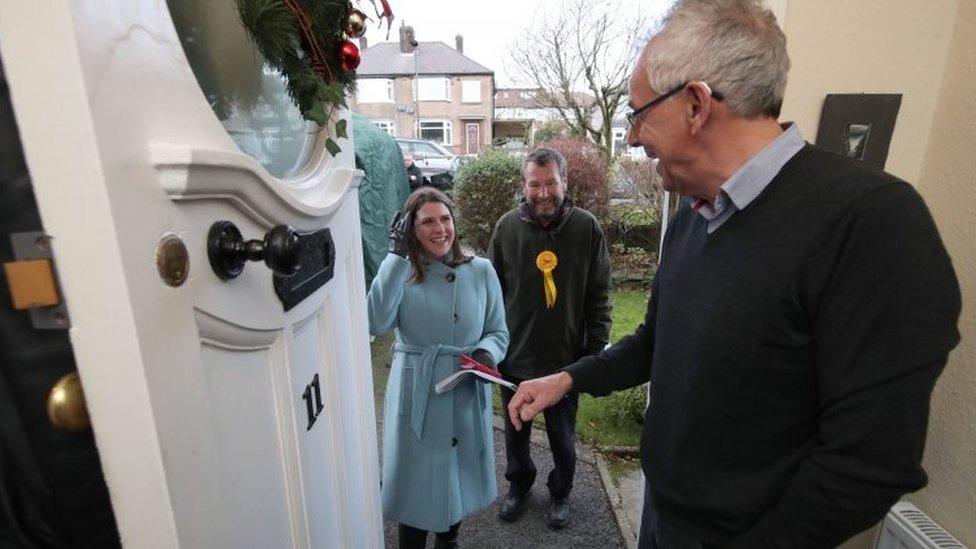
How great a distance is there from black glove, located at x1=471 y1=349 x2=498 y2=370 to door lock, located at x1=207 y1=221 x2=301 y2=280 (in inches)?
57.9

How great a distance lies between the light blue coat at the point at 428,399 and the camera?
85.0 inches

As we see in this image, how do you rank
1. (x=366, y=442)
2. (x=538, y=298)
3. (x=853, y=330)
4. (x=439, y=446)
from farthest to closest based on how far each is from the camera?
(x=538, y=298)
(x=439, y=446)
(x=366, y=442)
(x=853, y=330)

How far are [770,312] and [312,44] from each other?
1.21 metres

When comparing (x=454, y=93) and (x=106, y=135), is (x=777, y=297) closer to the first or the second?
(x=106, y=135)

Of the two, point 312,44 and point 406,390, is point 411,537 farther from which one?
point 312,44

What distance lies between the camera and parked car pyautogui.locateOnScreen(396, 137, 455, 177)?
591 inches

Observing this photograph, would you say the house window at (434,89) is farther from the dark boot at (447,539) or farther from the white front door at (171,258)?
the white front door at (171,258)

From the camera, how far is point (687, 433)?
1.20m

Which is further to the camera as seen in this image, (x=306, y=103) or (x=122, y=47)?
(x=306, y=103)

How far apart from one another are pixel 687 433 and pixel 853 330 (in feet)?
1.53

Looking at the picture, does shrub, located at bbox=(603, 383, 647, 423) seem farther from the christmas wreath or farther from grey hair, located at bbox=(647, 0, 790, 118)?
the christmas wreath

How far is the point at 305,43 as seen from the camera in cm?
119

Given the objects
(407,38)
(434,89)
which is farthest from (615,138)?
(434,89)

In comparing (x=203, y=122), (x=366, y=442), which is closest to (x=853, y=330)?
(x=203, y=122)
